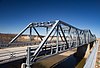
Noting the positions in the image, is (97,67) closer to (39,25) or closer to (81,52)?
(39,25)

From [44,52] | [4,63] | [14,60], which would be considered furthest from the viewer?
[44,52]

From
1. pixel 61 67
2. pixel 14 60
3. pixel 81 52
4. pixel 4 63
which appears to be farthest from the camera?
pixel 81 52

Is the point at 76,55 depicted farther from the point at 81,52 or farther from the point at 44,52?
the point at 44,52

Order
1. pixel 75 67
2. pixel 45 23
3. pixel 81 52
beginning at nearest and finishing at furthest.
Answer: pixel 45 23 < pixel 75 67 < pixel 81 52

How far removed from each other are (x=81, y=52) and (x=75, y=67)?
70.3ft

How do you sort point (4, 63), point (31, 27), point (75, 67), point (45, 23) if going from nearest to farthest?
point (4, 63) → point (45, 23) → point (31, 27) → point (75, 67)

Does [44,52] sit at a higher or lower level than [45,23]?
lower

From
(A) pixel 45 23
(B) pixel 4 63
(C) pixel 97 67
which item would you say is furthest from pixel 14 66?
(A) pixel 45 23

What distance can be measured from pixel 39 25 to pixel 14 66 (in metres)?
14.7

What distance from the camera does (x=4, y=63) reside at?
13.1m

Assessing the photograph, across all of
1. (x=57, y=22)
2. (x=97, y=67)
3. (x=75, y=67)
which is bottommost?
(x=75, y=67)

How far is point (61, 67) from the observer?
30.8 m

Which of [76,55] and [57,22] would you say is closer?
[57,22]

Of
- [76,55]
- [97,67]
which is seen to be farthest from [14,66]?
[76,55]
